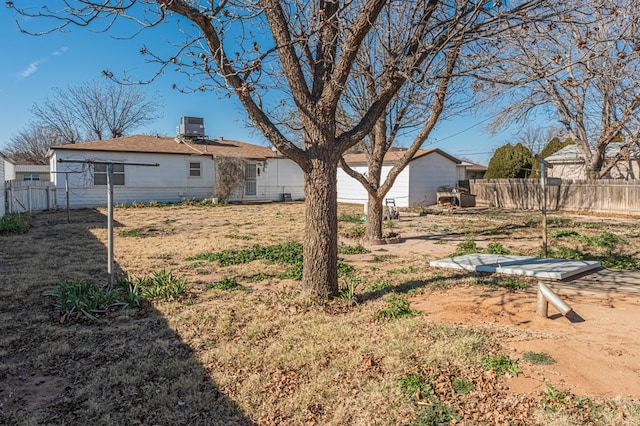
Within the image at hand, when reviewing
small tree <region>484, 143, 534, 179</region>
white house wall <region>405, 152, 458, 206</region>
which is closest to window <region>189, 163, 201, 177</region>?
white house wall <region>405, 152, 458, 206</region>

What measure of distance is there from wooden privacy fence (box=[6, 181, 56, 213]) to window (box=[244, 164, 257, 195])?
958cm

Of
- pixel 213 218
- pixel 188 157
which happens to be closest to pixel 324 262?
pixel 213 218

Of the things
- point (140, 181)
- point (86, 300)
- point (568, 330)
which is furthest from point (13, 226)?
point (568, 330)

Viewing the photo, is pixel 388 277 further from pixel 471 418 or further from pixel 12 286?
pixel 12 286

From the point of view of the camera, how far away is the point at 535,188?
20250 millimetres

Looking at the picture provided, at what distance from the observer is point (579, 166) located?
22859 mm

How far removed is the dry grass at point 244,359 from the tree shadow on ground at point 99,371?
0.01 m

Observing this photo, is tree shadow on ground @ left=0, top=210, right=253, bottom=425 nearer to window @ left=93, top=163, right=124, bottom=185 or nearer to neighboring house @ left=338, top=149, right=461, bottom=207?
window @ left=93, top=163, right=124, bottom=185

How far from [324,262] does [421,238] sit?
6405 millimetres

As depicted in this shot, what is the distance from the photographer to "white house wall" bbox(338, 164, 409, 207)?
21.2m

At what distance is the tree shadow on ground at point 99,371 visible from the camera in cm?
270

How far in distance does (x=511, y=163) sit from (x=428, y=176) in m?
7.37

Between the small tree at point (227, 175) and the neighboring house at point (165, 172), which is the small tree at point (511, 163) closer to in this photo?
the neighboring house at point (165, 172)

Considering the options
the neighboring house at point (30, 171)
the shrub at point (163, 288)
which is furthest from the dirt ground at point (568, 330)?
the neighboring house at point (30, 171)
